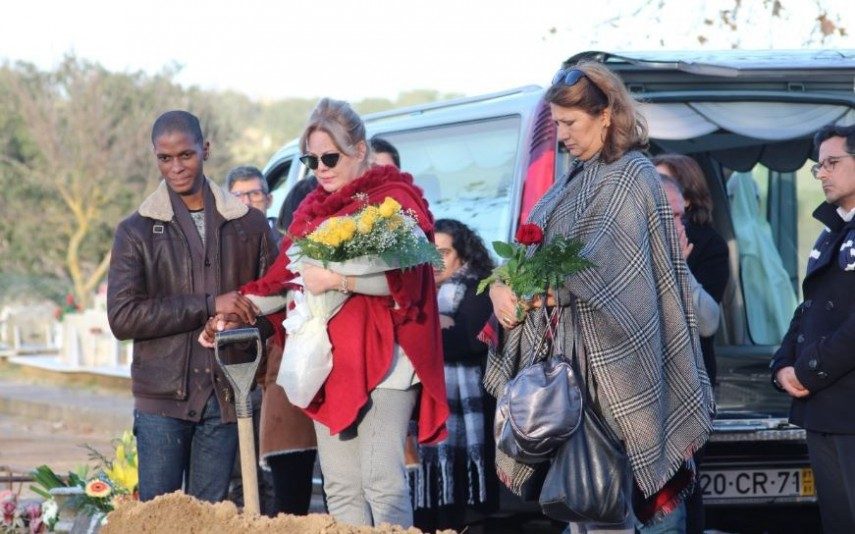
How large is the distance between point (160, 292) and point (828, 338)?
248cm

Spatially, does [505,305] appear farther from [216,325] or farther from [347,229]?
[216,325]

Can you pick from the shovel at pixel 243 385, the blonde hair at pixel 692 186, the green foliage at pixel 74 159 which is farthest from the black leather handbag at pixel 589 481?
the green foliage at pixel 74 159

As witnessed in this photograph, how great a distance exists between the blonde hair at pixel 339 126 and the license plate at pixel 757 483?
2374 mm

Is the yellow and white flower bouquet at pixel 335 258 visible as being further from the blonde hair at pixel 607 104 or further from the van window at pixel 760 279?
the van window at pixel 760 279

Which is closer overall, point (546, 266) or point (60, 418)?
point (546, 266)

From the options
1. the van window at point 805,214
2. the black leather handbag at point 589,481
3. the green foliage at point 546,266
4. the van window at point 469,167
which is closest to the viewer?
the black leather handbag at point 589,481

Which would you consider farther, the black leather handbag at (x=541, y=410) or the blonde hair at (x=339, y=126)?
the blonde hair at (x=339, y=126)

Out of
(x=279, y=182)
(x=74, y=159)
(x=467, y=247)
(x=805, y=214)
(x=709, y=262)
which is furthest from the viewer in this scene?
(x=74, y=159)

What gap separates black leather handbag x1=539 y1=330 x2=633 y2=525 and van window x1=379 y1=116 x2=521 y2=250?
239 cm

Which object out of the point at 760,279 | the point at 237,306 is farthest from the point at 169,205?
the point at 760,279

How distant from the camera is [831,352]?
5266 millimetres

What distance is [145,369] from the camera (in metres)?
5.47

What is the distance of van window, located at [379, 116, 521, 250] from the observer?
7.09 metres

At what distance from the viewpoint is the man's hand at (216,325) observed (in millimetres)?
5312
